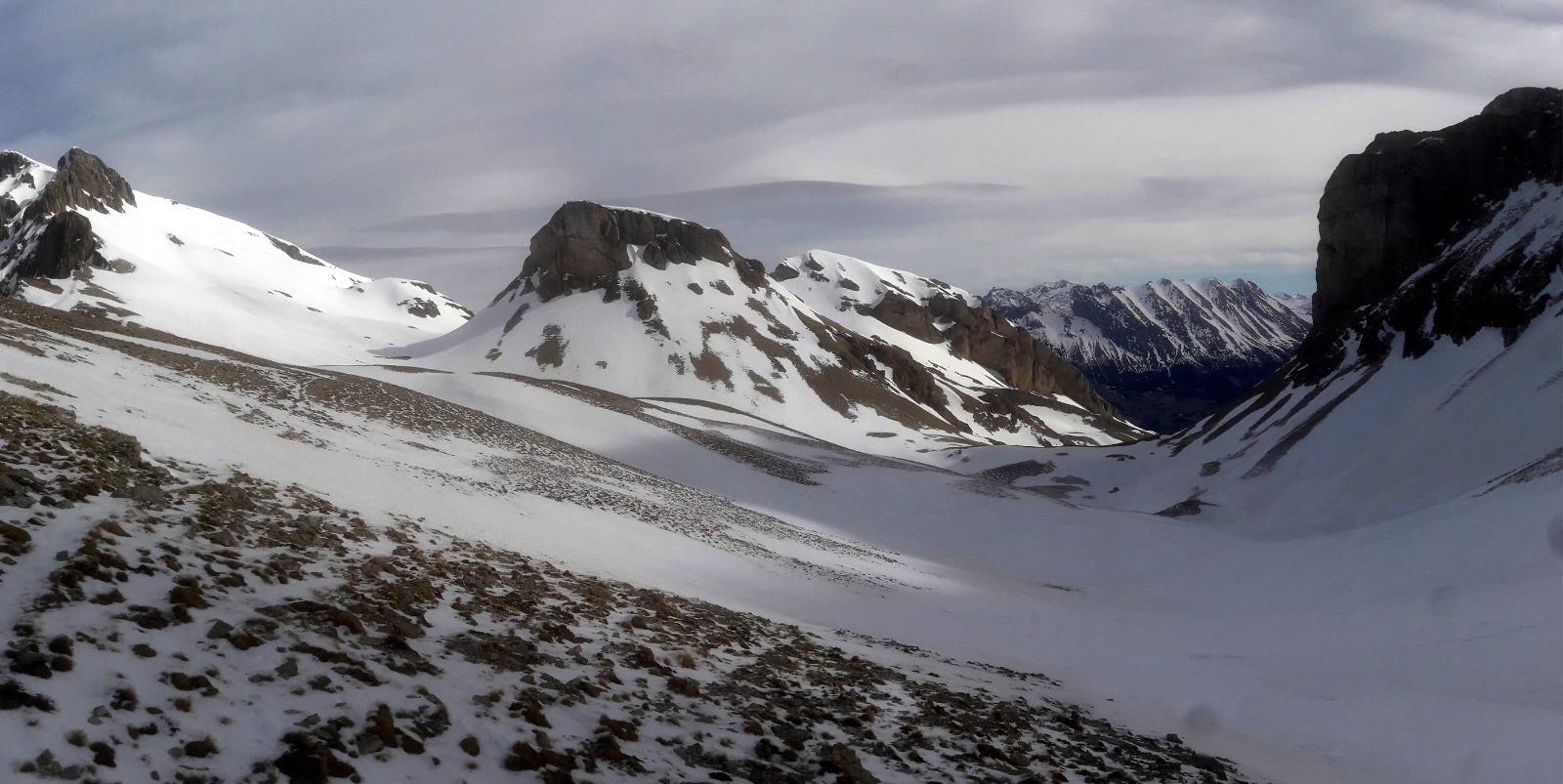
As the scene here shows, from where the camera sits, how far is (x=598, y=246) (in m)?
129

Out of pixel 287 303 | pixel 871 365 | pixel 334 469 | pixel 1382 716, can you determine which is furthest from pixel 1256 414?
pixel 287 303

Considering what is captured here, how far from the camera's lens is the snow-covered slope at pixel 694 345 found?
11056 cm

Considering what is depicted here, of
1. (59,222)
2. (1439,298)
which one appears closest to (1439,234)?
(1439,298)

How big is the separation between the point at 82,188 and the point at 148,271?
2589cm

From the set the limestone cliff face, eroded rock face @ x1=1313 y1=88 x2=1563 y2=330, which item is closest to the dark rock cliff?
the limestone cliff face

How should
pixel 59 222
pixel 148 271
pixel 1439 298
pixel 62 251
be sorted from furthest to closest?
pixel 148 271 → pixel 59 222 → pixel 62 251 → pixel 1439 298

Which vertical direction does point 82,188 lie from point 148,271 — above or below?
above

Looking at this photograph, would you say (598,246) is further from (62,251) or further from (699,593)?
(699,593)

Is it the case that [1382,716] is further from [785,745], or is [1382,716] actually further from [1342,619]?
[785,745]

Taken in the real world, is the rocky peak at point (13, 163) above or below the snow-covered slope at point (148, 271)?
above

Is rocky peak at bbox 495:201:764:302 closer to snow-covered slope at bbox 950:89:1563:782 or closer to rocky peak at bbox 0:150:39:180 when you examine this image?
snow-covered slope at bbox 950:89:1563:782

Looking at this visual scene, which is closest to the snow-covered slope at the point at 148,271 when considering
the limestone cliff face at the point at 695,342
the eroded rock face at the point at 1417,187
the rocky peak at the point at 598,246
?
the limestone cliff face at the point at 695,342

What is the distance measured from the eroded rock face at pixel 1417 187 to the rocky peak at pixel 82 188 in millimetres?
171098

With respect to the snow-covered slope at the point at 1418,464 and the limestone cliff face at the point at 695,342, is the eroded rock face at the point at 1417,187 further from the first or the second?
the limestone cliff face at the point at 695,342
